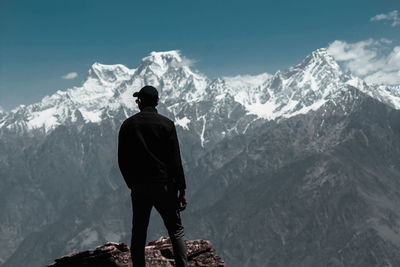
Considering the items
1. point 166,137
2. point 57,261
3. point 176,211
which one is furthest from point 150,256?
point 166,137

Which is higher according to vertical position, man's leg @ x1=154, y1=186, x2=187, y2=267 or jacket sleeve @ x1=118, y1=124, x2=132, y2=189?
jacket sleeve @ x1=118, y1=124, x2=132, y2=189

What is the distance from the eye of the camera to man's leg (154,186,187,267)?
13508 millimetres

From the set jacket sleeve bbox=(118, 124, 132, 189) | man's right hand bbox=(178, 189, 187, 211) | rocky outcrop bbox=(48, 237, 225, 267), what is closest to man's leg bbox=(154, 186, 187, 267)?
man's right hand bbox=(178, 189, 187, 211)

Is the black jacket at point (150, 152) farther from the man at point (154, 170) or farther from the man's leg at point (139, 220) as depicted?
the man's leg at point (139, 220)

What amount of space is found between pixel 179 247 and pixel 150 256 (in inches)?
153

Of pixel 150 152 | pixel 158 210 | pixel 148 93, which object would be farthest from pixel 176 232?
pixel 148 93

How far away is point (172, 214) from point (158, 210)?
40 centimetres

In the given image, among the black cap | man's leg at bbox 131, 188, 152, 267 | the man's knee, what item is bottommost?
the man's knee

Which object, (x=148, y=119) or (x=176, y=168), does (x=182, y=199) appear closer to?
(x=176, y=168)

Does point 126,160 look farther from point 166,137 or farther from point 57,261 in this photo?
point 57,261

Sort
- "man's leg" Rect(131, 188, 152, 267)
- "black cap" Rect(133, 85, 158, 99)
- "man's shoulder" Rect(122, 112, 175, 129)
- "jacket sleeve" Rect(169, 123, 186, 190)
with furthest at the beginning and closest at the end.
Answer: "black cap" Rect(133, 85, 158, 99) → "man's shoulder" Rect(122, 112, 175, 129) → "man's leg" Rect(131, 188, 152, 267) → "jacket sleeve" Rect(169, 123, 186, 190)

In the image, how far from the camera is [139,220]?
46.1 ft

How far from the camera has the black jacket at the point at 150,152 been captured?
1345cm

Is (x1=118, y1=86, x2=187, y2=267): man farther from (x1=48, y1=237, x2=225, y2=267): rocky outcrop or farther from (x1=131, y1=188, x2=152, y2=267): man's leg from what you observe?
(x1=48, y1=237, x2=225, y2=267): rocky outcrop
